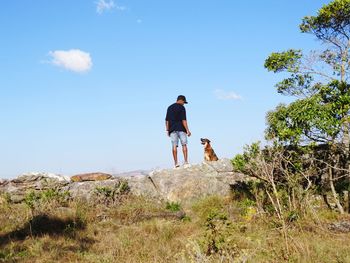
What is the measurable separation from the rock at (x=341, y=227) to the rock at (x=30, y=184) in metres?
7.51

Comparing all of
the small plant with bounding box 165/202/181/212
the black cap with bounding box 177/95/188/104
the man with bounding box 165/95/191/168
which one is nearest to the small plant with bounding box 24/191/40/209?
the small plant with bounding box 165/202/181/212

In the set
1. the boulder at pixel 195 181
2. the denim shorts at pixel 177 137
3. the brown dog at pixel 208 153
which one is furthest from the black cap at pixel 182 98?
the boulder at pixel 195 181

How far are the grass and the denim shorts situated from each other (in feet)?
6.34

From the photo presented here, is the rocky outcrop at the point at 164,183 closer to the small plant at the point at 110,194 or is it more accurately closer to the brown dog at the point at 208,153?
the small plant at the point at 110,194

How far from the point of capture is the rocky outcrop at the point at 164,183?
11391 mm

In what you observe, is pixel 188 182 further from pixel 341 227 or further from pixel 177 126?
pixel 341 227

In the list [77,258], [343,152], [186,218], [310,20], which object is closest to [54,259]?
[77,258]

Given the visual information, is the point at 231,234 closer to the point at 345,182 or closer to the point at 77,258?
the point at 77,258

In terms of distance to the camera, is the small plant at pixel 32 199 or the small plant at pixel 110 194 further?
the small plant at pixel 110 194

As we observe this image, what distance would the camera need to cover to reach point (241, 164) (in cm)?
1011

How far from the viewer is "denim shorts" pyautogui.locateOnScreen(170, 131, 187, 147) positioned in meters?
11.9

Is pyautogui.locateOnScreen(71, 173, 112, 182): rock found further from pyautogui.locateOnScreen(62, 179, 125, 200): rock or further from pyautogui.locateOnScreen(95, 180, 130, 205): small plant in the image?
pyautogui.locateOnScreen(95, 180, 130, 205): small plant

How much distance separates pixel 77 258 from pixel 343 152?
692 cm

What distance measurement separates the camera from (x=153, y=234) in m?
8.31
